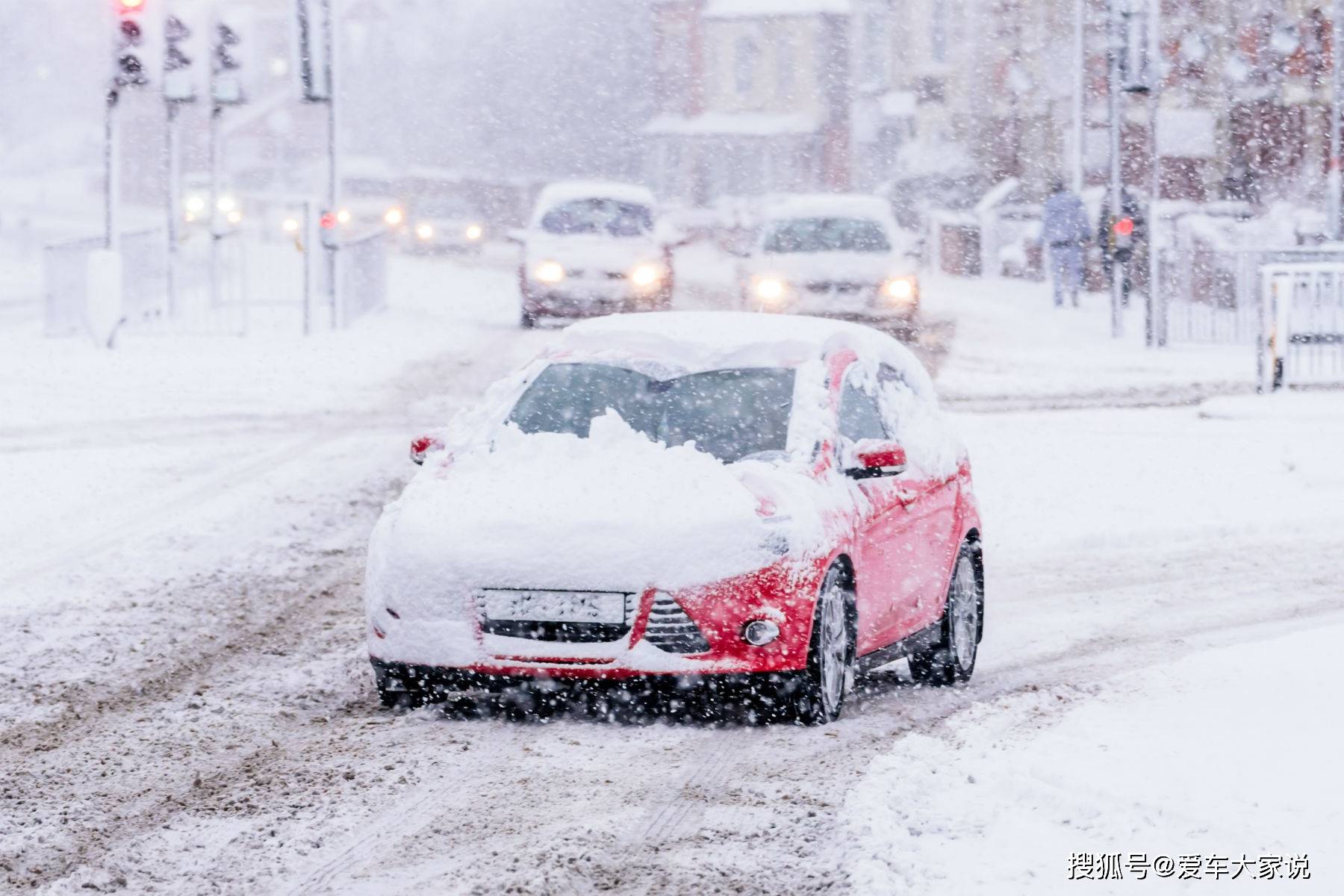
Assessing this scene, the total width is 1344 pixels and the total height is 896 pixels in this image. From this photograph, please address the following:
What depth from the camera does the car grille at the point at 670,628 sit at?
25.5ft

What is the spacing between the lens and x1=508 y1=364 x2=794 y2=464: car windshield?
337 inches

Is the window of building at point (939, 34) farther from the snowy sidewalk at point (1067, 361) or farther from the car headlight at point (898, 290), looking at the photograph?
the car headlight at point (898, 290)

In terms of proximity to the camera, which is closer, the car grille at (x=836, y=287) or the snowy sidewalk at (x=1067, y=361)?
the snowy sidewalk at (x=1067, y=361)

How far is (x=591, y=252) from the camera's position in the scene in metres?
28.3

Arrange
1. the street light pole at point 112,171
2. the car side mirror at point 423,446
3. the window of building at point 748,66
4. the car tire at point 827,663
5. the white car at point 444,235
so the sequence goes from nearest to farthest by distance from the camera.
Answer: the car tire at point 827,663 → the car side mirror at point 423,446 → the street light pole at point 112,171 → the white car at point 444,235 → the window of building at point 748,66

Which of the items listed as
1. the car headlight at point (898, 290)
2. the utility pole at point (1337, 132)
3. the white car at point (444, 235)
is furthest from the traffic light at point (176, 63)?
the white car at point (444, 235)

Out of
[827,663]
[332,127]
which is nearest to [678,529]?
[827,663]

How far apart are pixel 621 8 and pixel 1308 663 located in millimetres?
86339

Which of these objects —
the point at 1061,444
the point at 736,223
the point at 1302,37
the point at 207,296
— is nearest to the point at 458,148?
the point at 736,223

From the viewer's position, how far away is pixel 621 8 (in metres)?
93.0

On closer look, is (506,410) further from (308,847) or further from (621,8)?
(621,8)

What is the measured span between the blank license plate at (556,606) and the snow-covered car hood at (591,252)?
67.4ft

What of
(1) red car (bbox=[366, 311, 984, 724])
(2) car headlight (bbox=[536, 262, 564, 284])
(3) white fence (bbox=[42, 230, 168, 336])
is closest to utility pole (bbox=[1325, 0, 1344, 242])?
(2) car headlight (bbox=[536, 262, 564, 284])

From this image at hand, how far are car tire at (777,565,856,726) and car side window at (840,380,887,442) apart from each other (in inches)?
30.9
